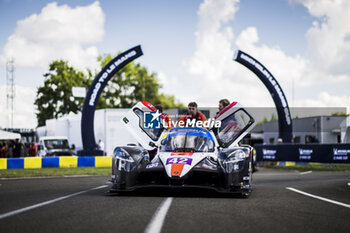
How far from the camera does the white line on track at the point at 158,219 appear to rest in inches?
185

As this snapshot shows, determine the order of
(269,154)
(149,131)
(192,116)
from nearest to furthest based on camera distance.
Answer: (149,131), (192,116), (269,154)

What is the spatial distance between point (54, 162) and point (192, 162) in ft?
46.9

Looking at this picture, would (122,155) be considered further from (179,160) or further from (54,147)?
(54,147)

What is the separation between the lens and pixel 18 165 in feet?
65.7

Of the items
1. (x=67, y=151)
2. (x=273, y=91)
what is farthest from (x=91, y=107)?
(x=273, y=91)

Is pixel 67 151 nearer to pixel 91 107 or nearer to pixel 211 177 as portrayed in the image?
pixel 91 107

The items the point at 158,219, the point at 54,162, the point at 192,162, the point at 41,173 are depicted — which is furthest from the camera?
the point at 54,162

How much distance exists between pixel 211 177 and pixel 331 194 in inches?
96.7

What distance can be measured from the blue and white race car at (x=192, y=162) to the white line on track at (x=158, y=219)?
120 cm

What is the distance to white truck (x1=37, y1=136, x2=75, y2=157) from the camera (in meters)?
27.5

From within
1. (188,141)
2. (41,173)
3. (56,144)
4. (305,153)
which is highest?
(188,141)

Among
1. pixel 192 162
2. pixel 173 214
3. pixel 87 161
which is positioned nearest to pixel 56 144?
pixel 87 161

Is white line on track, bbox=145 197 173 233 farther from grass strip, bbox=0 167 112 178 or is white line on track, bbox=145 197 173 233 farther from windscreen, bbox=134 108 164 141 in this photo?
grass strip, bbox=0 167 112 178

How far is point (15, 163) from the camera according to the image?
1992cm
